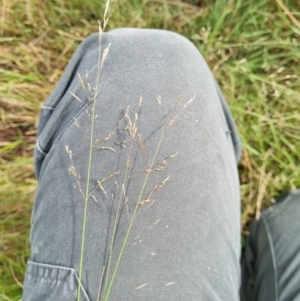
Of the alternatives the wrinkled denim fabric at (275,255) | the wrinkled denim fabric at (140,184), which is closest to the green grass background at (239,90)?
the wrinkled denim fabric at (275,255)

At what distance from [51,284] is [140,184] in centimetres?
21

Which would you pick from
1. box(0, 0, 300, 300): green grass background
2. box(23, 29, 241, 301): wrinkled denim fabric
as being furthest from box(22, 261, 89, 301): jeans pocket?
box(0, 0, 300, 300): green grass background

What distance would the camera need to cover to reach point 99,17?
1.12 m

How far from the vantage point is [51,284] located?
2.23 feet

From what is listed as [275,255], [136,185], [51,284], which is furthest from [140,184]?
[275,255]

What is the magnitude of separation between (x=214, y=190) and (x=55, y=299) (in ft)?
0.99

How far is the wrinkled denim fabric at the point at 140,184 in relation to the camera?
682 mm

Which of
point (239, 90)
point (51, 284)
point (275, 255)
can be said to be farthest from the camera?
point (239, 90)

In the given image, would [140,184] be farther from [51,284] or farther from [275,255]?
[275,255]

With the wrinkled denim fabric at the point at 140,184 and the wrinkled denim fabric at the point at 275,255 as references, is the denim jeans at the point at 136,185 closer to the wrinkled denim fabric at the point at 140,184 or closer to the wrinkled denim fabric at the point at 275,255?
the wrinkled denim fabric at the point at 140,184

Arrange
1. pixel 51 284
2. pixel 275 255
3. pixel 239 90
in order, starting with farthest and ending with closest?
pixel 239 90, pixel 275 255, pixel 51 284

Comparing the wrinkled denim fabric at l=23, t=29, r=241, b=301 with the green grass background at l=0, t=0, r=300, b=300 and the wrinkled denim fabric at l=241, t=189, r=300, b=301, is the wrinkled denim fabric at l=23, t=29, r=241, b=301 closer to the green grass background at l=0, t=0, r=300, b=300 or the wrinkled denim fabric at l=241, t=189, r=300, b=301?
the wrinkled denim fabric at l=241, t=189, r=300, b=301

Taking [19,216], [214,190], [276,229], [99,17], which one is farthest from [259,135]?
[19,216]

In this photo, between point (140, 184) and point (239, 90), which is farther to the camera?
point (239, 90)
